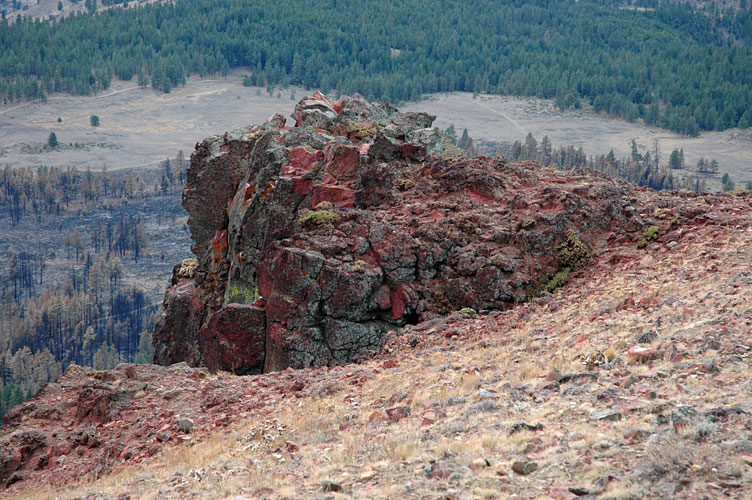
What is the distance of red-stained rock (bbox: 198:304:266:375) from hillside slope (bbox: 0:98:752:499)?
274cm

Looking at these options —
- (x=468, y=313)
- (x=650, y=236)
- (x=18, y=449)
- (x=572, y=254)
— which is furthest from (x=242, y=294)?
(x=650, y=236)

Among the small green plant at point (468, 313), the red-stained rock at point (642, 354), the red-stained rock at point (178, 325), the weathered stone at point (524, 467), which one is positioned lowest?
the red-stained rock at point (178, 325)

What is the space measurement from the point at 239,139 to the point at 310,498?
76.0 feet

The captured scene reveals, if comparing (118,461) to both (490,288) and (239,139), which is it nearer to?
(490,288)

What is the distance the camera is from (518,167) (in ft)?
81.3

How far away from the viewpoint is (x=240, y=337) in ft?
71.1

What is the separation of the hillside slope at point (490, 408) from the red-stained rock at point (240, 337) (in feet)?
9.00

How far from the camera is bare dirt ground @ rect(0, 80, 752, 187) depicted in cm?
16462

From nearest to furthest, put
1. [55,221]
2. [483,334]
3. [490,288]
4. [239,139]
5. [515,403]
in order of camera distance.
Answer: [515,403], [483,334], [490,288], [239,139], [55,221]

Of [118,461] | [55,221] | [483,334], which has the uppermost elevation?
[483,334]

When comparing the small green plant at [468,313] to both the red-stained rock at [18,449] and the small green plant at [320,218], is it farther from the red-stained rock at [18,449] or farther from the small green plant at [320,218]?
the red-stained rock at [18,449]

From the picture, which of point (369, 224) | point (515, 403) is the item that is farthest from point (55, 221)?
point (515, 403)

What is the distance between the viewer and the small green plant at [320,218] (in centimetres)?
2261

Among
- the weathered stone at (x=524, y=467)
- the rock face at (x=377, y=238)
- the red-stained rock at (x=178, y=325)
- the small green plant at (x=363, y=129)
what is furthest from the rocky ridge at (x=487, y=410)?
the small green plant at (x=363, y=129)
